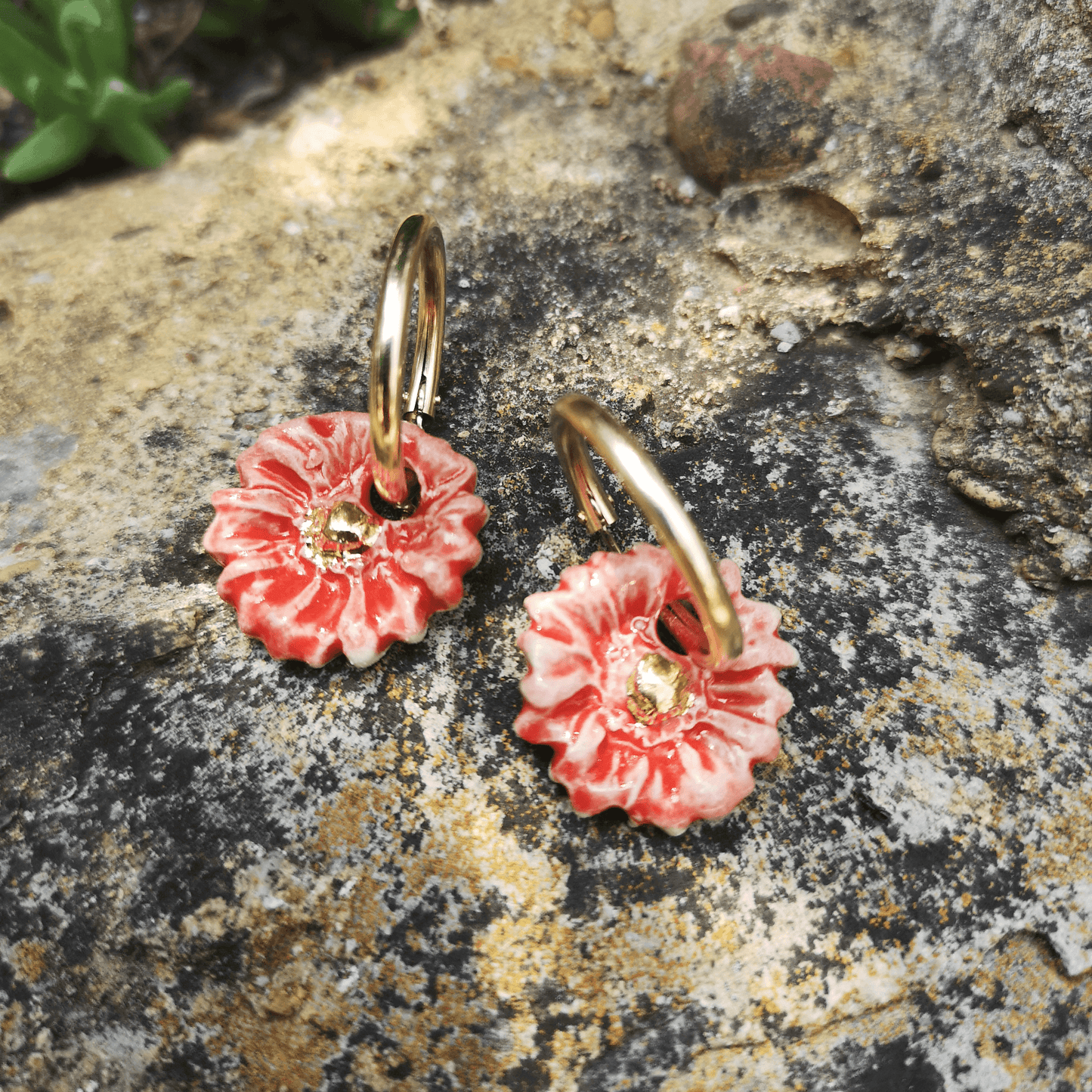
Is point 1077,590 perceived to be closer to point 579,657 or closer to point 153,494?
point 579,657

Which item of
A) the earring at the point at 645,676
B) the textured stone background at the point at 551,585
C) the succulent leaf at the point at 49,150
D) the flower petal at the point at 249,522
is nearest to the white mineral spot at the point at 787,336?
the textured stone background at the point at 551,585

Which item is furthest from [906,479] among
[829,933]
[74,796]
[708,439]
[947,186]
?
[74,796]

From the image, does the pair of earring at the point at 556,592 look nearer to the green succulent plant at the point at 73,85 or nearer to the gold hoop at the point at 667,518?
the gold hoop at the point at 667,518

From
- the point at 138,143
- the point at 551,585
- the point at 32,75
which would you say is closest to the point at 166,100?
the point at 138,143

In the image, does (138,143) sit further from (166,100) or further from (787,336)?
(787,336)

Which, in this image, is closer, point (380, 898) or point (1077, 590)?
point (380, 898)

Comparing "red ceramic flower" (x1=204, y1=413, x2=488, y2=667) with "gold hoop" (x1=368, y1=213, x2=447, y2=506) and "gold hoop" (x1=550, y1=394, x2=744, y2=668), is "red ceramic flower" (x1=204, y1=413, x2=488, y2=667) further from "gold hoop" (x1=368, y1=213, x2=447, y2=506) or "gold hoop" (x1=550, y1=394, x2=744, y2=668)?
"gold hoop" (x1=550, y1=394, x2=744, y2=668)
